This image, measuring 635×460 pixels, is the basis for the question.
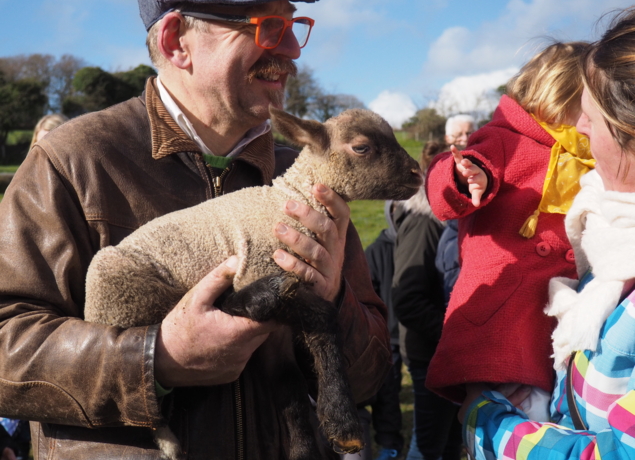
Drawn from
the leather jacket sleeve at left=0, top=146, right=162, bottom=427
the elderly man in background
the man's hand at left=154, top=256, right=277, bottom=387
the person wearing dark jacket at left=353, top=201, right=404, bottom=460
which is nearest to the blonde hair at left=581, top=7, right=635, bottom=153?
the man's hand at left=154, top=256, right=277, bottom=387

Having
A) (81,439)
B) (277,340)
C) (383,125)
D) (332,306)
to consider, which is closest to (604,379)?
(332,306)

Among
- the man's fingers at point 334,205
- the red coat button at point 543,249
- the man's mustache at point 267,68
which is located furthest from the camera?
the red coat button at point 543,249

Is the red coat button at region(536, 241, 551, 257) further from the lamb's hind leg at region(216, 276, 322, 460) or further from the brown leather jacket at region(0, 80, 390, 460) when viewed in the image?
the lamb's hind leg at region(216, 276, 322, 460)

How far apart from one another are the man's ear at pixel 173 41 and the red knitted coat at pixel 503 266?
4.77ft

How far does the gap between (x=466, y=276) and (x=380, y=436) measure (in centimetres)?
462

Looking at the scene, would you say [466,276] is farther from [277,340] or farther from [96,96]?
[96,96]

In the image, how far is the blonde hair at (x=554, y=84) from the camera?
10.3ft

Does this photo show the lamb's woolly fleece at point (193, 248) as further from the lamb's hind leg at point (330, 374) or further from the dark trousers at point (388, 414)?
the dark trousers at point (388, 414)

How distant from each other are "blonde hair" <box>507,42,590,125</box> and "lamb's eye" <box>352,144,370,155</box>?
3.63 ft

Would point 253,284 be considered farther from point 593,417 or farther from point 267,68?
point 593,417

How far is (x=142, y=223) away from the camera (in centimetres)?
261

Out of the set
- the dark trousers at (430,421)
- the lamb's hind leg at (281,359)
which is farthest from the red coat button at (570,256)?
the dark trousers at (430,421)

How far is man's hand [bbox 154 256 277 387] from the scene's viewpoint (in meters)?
2.27

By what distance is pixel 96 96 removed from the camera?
3934 cm
